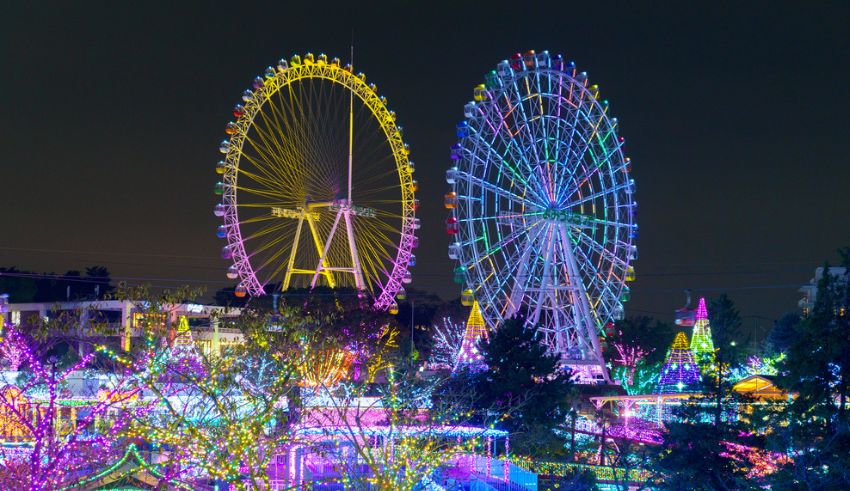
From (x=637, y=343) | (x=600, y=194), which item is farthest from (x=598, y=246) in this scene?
(x=637, y=343)

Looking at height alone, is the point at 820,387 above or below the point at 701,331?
below

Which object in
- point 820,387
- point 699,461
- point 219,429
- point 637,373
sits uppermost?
point 820,387

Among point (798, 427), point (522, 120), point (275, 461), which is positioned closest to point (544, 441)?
point (275, 461)

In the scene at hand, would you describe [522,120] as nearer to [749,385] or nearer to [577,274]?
[577,274]

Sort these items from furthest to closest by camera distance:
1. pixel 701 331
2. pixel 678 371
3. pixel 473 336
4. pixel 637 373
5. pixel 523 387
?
pixel 637 373 → pixel 473 336 → pixel 701 331 → pixel 678 371 → pixel 523 387

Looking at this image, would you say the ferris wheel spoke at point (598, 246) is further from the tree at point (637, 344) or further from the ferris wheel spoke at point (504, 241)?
the tree at point (637, 344)

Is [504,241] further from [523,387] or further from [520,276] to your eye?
[523,387]

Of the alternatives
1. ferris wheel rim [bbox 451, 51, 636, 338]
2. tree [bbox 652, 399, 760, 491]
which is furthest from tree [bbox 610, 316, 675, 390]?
tree [bbox 652, 399, 760, 491]

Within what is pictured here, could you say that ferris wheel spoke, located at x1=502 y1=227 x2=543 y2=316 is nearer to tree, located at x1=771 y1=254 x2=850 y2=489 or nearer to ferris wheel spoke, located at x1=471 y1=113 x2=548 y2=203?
ferris wheel spoke, located at x1=471 y1=113 x2=548 y2=203
